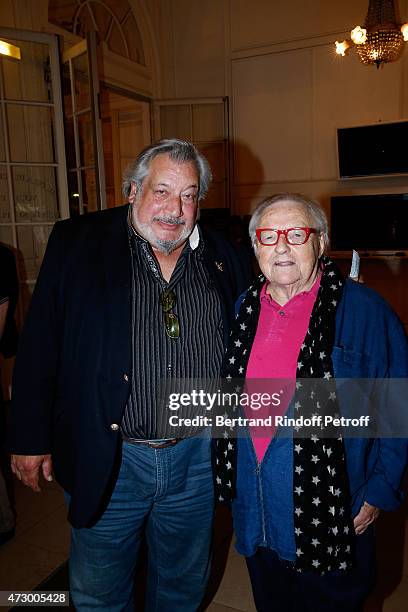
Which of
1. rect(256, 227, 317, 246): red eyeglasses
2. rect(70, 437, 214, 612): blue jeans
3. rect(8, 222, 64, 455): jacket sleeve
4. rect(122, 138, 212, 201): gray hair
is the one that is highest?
rect(122, 138, 212, 201): gray hair

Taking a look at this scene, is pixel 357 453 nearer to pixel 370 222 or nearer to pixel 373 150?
pixel 370 222

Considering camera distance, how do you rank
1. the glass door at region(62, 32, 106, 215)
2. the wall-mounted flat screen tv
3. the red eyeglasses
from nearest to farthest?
the red eyeglasses → the glass door at region(62, 32, 106, 215) → the wall-mounted flat screen tv

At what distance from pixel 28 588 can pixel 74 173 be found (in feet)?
9.40

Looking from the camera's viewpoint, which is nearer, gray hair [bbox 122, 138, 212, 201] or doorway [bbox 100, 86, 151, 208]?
gray hair [bbox 122, 138, 212, 201]

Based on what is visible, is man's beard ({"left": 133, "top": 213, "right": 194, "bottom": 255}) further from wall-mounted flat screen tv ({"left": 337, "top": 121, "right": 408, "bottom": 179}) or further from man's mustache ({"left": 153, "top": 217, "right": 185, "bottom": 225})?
wall-mounted flat screen tv ({"left": 337, "top": 121, "right": 408, "bottom": 179})

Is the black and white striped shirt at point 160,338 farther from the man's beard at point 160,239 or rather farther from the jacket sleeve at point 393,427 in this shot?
the jacket sleeve at point 393,427

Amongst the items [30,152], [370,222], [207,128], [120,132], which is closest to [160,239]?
[30,152]

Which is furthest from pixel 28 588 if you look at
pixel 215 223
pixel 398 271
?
pixel 398 271

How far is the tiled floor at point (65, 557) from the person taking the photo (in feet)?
6.21

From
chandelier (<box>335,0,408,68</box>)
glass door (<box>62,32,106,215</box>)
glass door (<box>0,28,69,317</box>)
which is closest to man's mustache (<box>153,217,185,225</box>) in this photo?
glass door (<box>62,32,106,215</box>)

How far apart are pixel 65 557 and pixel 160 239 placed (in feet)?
5.25

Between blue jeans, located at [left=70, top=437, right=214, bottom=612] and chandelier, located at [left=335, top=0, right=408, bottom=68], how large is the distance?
13.2ft

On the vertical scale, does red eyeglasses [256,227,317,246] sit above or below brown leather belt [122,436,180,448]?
above

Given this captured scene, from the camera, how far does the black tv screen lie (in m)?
5.26
